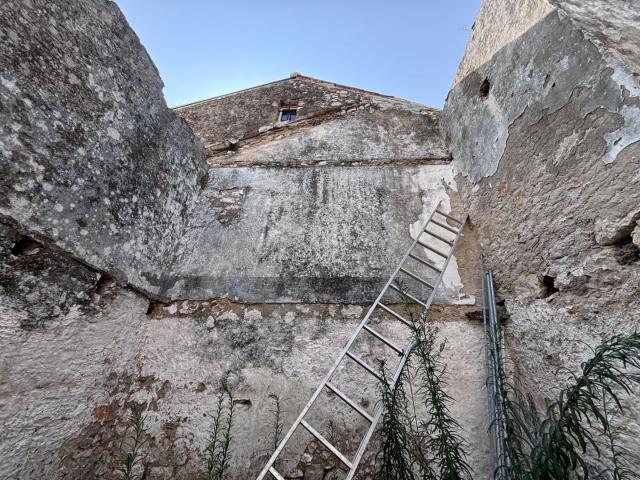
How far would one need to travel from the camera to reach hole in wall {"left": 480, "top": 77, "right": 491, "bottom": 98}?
3.08m

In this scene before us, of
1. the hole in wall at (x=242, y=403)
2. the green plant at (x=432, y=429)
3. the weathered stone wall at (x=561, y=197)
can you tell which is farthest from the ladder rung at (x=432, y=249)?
the hole in wall at (x=242, y=403)

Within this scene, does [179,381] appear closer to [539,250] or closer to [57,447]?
[57,447]

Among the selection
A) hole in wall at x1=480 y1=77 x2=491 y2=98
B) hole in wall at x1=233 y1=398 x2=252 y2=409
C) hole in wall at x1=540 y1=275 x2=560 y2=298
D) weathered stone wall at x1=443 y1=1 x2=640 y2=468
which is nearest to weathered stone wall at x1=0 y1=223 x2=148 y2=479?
hole in wall at x1=233 y1=398 x2=252 y2=409

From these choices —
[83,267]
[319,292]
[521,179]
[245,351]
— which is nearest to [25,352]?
[83,267]

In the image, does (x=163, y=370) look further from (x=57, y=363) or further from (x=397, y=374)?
(x=397, y=374)

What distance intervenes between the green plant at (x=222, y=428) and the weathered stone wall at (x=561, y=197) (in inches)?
82.7

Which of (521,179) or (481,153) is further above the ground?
(481,153)

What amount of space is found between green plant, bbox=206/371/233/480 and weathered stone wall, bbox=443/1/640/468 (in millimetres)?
2100

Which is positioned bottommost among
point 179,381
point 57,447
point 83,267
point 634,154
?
point 57,447

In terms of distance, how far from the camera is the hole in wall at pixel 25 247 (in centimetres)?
191

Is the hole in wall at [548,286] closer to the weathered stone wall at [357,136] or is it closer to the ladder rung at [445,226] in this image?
the ladder rung at [445,226]

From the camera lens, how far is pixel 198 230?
3.32 meters

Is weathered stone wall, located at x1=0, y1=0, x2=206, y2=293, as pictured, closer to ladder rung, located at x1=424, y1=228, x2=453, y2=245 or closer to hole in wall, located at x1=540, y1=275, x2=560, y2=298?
ladder rung, located at x1=424, y1=228, x2=453, y2=245

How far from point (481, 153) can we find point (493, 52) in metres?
0.99
